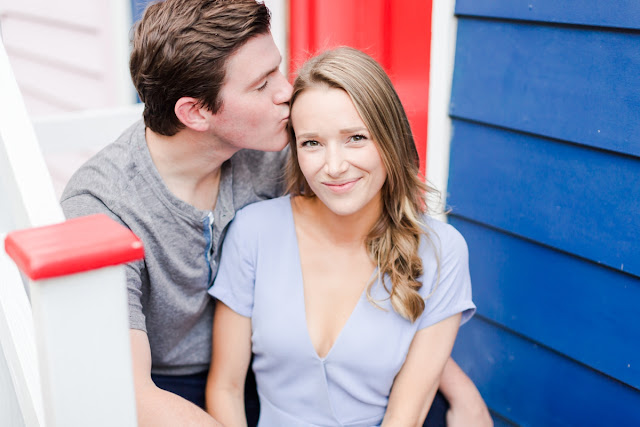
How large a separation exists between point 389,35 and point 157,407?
4.50 ft

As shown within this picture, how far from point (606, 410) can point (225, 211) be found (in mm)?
1098

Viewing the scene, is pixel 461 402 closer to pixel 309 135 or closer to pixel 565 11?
pixel 309 135

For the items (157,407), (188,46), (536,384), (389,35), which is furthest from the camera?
(389,35)

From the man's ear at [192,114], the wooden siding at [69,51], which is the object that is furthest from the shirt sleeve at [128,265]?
the wooden siding at [69,51]

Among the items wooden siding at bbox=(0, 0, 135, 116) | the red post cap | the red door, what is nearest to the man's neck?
the red door

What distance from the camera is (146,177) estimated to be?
1706mm

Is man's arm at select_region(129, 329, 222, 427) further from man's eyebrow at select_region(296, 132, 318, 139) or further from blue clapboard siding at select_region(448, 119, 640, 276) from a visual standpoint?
blue clapboard siding at select_region(448, 119, 640, 276)

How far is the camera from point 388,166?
5.21 feet

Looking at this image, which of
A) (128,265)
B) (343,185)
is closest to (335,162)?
(343,185)

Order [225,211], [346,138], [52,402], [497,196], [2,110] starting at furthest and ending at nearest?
[497,196] → [225,211] → [346,138] → [2,110] → [52,402]

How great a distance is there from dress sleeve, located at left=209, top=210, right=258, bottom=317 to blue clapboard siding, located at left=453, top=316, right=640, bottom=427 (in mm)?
814

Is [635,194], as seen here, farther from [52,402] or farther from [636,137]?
[52,402]

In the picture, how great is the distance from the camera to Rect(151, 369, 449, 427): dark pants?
1.82 meters

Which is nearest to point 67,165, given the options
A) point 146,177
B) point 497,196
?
point 146,177
